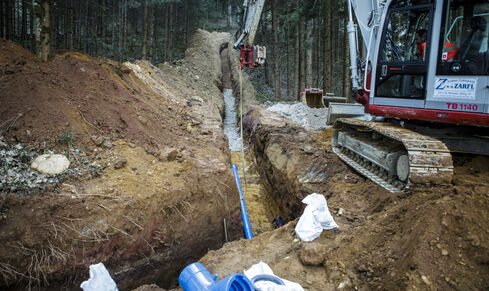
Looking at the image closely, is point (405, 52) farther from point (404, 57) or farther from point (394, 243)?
point (394, 243)

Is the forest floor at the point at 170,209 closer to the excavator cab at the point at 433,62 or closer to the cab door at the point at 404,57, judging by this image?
the excavator cab at the point at 433,62

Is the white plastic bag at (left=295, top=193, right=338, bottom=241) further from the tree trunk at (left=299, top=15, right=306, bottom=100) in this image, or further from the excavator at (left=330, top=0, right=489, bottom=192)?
the tree trunk at (left=299, top=15, right=306, bottom=100)

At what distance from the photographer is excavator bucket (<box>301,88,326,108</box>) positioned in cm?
1216

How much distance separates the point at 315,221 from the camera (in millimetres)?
3947

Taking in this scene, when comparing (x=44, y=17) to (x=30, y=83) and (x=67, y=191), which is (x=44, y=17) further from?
(x=67, y=191)

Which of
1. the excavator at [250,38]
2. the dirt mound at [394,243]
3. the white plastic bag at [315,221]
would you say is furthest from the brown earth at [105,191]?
the excavator at [250,38]

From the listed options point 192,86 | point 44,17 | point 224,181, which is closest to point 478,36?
point 224,181

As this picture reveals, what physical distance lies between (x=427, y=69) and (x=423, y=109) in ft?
2.03

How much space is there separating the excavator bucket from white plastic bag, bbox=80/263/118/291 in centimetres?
1030

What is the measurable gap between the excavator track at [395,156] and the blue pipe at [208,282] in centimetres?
281

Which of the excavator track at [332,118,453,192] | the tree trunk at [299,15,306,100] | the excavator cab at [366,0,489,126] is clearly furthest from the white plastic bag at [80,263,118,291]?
the tree trunk at [299,15,306,100]

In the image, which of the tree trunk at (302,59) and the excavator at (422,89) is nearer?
the excavator at (422,89)

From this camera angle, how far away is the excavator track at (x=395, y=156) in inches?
161

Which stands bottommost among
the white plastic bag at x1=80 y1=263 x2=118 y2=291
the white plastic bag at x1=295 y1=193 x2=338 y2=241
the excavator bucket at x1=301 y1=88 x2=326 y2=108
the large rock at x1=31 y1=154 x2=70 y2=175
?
the white plastic bag at x1=80 y1=263 x2=118 y2=291
